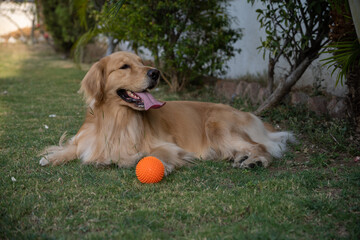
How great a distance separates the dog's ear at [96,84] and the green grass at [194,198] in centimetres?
72

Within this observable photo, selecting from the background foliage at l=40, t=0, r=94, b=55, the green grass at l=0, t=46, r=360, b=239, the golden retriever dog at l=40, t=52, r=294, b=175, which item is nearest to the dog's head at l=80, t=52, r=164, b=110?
the golden retriever dog at l=40, t=52, r=294, b=175

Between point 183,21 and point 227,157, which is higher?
point 183,21

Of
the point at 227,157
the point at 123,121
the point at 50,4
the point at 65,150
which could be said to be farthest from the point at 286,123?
the point at 50,4

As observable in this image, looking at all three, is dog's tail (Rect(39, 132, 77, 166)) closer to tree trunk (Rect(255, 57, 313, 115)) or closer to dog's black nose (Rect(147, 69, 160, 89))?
dog's black nose (Rect(147, 69, 160, 89))

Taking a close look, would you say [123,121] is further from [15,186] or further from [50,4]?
[50,4]

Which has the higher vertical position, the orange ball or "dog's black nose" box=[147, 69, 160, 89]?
"dog's black nose" box=[147, 69, 160, 89]

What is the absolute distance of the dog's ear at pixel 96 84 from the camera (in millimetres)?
3701

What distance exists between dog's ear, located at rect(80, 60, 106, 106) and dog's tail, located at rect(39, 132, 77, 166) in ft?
2.02

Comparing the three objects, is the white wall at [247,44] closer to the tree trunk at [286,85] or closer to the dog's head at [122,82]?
the tree trunk at [286,85]

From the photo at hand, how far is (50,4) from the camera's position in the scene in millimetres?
17750

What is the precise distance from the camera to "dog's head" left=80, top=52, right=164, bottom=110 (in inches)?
143

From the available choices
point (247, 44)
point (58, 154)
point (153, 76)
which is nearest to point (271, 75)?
point (247, 44)

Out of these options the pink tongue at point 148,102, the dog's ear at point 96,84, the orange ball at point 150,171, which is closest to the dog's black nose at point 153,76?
the pink tongue at point 148,102

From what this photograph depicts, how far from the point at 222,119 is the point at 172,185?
1.48 m
